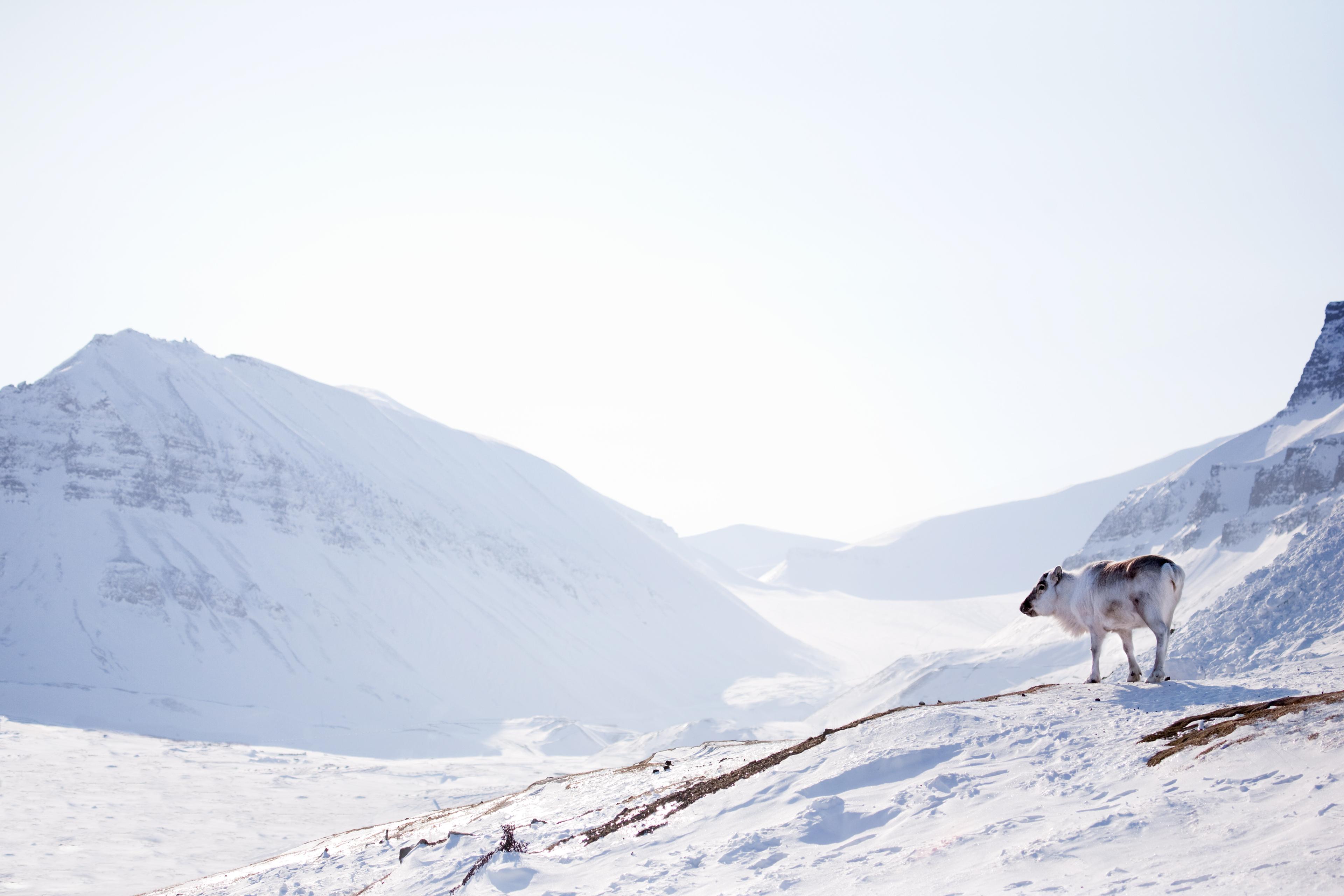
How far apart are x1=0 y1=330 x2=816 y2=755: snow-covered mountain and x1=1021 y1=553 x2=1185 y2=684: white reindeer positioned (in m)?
72.5

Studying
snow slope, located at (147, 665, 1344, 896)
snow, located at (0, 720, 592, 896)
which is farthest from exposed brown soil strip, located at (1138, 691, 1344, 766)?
snow, located at (0, 720, 592, 896)

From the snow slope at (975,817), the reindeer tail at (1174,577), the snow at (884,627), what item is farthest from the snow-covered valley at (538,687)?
the snow at (884,627)

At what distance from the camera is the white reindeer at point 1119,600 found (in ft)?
47.2

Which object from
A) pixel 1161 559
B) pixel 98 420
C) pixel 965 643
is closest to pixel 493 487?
pixel 98 420

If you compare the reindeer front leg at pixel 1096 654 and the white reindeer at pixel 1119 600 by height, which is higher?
the white reindeer at pixel 1119 600

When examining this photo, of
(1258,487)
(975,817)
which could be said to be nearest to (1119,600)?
(975,817)

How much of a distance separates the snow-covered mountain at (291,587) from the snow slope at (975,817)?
71.5m

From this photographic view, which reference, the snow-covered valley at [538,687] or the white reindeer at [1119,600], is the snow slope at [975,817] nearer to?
the snow-covered valley at [538,687]

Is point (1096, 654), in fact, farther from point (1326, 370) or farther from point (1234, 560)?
point (1326, 370)

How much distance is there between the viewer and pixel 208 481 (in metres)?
110

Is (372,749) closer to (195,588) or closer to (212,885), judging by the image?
(195,588)

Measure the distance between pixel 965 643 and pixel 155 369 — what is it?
430 feet

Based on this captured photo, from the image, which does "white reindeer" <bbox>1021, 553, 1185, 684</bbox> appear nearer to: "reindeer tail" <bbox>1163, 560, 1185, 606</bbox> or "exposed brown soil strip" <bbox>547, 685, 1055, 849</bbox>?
"reindeer tail" <bbox>1163, 560, 1185, 606</bbox>

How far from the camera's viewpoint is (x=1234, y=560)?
68.9 meters
